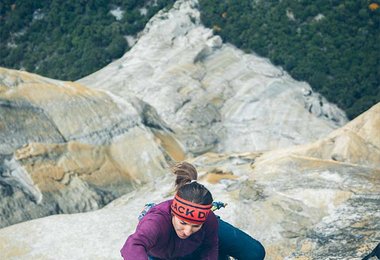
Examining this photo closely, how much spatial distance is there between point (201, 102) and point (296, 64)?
14107mm

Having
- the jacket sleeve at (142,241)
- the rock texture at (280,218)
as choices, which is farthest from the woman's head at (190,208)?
the rock texture at (280,218)

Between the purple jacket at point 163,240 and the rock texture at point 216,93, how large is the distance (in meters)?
25.8

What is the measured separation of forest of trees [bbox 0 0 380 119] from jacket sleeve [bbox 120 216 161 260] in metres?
43.5

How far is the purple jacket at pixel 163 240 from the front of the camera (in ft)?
22.0

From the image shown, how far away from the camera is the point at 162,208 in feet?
24.2

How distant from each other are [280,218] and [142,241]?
781 cm

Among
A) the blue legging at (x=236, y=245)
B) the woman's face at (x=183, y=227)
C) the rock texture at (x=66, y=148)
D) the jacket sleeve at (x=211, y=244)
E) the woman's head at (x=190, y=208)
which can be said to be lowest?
the rock texture at (x=66, y=148)

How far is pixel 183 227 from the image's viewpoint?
7137 millimetres

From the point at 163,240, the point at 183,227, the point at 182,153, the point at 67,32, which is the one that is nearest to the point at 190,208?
the point at 183,227

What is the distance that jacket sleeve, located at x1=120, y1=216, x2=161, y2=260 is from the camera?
660 cm

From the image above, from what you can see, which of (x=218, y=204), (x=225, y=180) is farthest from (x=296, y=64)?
(x=218, y=204)

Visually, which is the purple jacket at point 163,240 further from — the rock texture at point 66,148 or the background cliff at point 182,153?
the rock texture at point 66,148

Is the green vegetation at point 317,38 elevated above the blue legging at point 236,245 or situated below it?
below

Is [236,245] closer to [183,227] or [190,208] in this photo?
[183,227]
